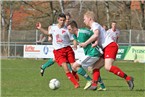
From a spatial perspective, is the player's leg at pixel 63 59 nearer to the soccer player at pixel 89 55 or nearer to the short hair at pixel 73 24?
the soccer player at pixel 89 55

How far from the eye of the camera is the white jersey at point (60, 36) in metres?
13.6

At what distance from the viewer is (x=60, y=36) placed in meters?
13.7

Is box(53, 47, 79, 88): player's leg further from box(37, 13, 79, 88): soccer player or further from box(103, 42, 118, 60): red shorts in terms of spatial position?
box(103, 42, 118, 60): red shorts

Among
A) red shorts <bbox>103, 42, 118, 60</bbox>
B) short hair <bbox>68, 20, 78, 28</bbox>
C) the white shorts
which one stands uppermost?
short hair <bbox>68, 20, 78, 28</bbox>

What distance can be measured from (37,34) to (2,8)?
7.64m

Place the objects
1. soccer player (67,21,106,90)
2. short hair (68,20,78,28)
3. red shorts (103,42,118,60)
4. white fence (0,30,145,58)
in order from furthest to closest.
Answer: white fence (0,30,145,58) → short hair (68,20,78,28) → soccer player (67,21,106,90) → red shorts (103,42,118,60)

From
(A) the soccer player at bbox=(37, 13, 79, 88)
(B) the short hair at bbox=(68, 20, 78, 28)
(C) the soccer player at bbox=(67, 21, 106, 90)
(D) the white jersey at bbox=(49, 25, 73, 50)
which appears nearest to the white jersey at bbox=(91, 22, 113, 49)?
(C) the soccer player at bbox=(67, 21, 106, 90)

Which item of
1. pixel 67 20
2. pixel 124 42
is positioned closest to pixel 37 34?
pixel 124 42

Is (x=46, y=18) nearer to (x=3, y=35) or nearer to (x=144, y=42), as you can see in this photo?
(x=3, y=35)

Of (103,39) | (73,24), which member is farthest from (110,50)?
(73,24)

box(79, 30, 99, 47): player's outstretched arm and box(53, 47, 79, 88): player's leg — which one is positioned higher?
box(79, 30, 99, 47): player's outstretched arm

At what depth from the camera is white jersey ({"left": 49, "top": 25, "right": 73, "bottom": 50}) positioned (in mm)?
13648

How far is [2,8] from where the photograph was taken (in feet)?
148

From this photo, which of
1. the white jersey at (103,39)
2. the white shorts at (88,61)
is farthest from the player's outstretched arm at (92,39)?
the white shorts at (88,61)
